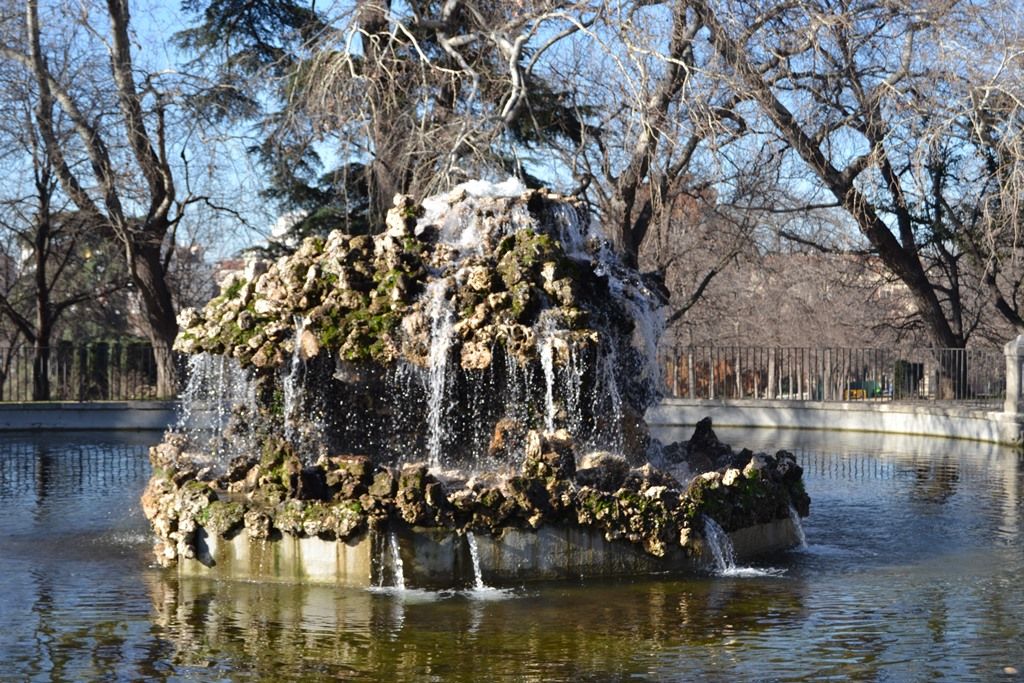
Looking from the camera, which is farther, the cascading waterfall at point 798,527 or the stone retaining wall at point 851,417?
the stone retaining wall at point 851,417

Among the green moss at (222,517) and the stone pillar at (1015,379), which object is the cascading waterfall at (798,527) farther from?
the stone pillar at (1015,379)

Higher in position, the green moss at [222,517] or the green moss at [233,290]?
the green moss at [233,290]

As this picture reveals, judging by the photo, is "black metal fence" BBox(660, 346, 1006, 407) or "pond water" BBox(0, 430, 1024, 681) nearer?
"pond water" BBox(0, 430, 1024, 681)

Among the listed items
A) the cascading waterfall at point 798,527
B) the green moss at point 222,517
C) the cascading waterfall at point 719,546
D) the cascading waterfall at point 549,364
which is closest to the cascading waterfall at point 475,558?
the cascading waterfall at point 549,364

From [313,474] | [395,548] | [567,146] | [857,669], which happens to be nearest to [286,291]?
[313,474]

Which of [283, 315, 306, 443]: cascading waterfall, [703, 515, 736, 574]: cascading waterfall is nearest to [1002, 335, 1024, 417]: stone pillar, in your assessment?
[703, 515, 736, 574]: cascading waterfall

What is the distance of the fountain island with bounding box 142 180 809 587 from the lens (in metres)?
10.2

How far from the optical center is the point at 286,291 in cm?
1170

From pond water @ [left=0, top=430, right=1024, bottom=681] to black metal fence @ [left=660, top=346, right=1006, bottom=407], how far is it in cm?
1671

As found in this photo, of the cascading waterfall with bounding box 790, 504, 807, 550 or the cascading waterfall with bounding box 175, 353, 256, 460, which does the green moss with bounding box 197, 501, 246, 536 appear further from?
the cascading waterfall with bounding box 790, 504, 807, 550

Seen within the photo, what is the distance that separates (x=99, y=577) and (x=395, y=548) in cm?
239

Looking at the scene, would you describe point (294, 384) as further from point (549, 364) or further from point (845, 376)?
point (845, 376)

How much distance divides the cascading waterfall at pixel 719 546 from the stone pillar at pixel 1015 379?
572 inches

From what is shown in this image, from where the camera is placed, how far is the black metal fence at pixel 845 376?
29703mm
